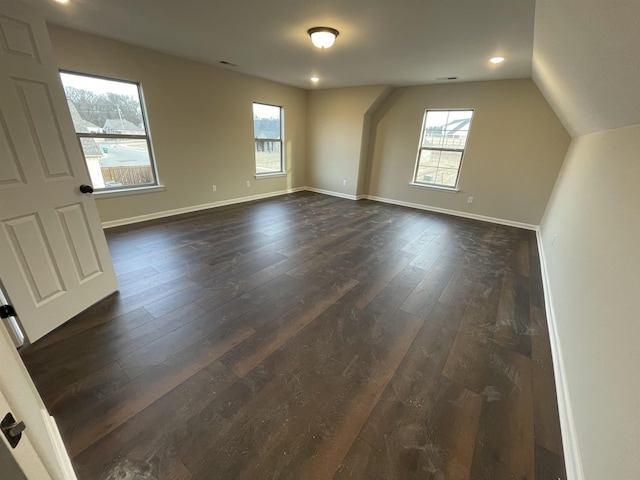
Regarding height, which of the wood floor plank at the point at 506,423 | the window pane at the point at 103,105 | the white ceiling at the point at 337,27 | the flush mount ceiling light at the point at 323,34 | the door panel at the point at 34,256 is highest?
the white ceiling at the point at 337,27

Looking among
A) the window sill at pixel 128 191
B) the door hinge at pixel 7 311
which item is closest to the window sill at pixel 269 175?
the window sill at pixel 128 191

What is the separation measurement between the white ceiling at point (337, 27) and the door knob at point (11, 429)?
280 centimetres

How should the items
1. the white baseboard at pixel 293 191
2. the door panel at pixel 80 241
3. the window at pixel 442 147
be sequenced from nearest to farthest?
the door panel at pixel 80 241 → the white baseboard at pixel 293 191 → the window at pixel 442 147

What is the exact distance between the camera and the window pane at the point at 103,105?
317 centimetres

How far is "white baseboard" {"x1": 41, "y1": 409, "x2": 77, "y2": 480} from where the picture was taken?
1.00 meters

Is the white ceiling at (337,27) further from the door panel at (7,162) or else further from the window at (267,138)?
the door panel at (7,162)

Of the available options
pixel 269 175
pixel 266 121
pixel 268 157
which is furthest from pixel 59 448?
pixel 266 121

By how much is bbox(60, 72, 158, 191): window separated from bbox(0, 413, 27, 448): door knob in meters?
3.94

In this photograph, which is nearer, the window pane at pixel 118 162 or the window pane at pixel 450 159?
the window pane at pixel 118 162

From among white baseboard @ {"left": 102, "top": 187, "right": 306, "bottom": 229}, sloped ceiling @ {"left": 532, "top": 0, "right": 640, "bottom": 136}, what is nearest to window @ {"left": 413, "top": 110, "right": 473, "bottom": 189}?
sloped ceiling @ {"left": 532, "top": 0, "right": 640, "bottom": 136}

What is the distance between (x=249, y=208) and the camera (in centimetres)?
503

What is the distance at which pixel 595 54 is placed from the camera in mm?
1493

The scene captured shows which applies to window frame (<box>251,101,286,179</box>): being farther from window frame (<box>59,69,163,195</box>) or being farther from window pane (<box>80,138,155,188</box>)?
window pane (<box>80,138,155,188</box>)

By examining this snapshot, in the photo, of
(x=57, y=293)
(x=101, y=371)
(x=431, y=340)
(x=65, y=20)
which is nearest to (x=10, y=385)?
(x=101, y=371)
